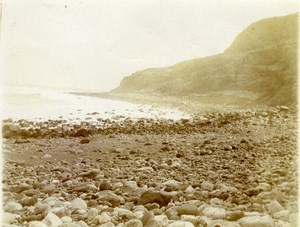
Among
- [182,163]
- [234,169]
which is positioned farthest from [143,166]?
[234,169]

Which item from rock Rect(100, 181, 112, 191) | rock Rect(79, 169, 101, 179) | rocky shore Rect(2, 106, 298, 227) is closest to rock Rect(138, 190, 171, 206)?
rocky shore Rect(2, 106, 298, 227)

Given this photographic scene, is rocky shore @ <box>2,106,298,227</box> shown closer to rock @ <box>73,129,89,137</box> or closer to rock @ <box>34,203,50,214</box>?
rock @ <box>34,203,50,214</box>

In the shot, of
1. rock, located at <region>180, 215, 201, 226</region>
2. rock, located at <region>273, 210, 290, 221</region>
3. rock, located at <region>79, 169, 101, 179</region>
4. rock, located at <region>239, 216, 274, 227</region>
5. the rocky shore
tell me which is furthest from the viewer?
rock, located at <region>79, 169, 101, 179</region>

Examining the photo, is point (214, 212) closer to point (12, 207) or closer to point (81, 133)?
point (12, 207)

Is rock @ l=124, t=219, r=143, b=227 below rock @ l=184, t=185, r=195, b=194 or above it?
below

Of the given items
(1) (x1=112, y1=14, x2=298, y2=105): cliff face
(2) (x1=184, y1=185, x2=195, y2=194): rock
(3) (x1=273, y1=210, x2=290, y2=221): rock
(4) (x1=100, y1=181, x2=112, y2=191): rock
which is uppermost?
(1) (x1=112, y1=14, x2=298, y2=105): cliff face

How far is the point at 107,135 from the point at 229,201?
24.3 feet

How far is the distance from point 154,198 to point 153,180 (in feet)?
3.86

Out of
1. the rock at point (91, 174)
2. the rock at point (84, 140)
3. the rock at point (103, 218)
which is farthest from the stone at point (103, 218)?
the rock at point (84, 140)

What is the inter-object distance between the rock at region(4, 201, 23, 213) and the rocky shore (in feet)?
0.04

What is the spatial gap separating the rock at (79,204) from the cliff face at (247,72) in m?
20.8

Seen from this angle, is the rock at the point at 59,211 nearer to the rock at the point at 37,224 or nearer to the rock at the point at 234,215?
the rock at the point at 37,224

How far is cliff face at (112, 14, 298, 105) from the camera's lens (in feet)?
118

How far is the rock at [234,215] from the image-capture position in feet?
15.9
